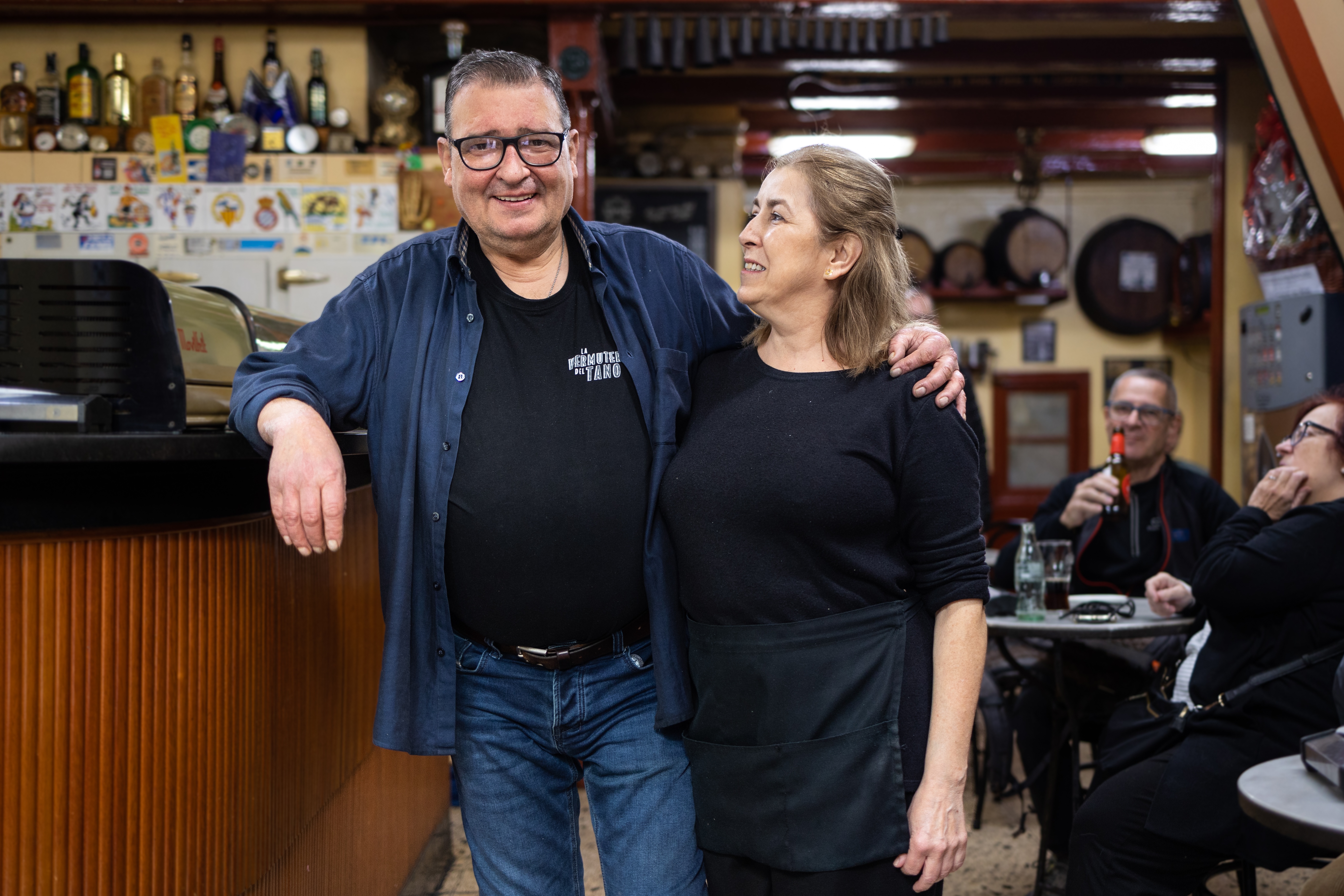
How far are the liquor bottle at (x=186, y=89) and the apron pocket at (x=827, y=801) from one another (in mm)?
4606

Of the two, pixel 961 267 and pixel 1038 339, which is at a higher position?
pixel 961 267

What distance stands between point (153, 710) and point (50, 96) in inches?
175

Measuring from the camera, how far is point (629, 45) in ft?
16.3

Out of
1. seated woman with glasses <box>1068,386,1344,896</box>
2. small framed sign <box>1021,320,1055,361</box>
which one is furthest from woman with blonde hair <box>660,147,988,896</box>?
small framed sign <box>1021,320,1055,361</box>

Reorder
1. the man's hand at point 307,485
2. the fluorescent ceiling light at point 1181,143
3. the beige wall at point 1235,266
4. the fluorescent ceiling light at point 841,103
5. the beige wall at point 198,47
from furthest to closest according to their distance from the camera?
the fluorescent ceiling light at point 1181,143, the fluorescent ceiling light at point 841,103, the beige wall at point 1235,266, the beige wall at point 198,47, the man's hand at point 307,485

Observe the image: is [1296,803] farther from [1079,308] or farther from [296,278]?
[1079,308]

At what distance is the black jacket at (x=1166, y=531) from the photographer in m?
3.71

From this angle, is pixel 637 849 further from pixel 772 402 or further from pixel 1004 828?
pixel 1004 828

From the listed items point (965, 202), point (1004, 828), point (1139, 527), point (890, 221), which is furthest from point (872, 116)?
point (890, 221)

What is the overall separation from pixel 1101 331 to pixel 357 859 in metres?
8.23

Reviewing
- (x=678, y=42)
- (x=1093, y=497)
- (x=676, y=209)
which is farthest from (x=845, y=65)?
(x=1093, y=497)

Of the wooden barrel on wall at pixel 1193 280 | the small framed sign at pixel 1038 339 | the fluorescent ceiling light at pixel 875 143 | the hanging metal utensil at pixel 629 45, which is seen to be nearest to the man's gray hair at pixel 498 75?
the hanging metal utensil at pixel 629 45

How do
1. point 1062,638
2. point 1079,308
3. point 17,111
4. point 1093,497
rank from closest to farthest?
point 1062,638 < point 1093,497 < point 17,111 < point 1079,308

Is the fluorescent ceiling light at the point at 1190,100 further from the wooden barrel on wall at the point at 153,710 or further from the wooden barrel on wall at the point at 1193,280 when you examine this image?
the wooden barrel on wall at the point at 153,710
